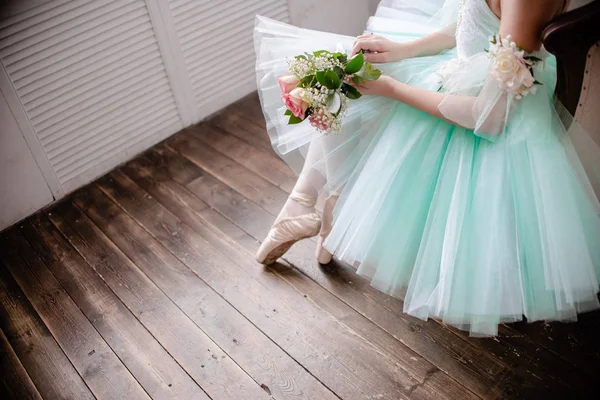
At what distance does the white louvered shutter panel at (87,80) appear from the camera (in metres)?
2.13

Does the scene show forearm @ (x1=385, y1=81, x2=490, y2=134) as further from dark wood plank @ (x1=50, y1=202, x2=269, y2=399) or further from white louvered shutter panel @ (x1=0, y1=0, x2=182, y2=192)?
white louvered shutter panel @ (x1=0, y1=0, x2=182, y2=192)

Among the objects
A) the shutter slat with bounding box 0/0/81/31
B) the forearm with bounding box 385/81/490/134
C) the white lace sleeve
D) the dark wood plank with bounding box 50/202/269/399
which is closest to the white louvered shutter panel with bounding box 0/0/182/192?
the shutter slat with bounding box 0/0/81/31

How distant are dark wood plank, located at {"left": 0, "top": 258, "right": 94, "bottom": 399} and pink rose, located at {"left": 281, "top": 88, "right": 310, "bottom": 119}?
1048 mm

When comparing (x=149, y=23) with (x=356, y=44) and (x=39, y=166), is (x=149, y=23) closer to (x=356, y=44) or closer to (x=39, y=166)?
(x=39, y=166)

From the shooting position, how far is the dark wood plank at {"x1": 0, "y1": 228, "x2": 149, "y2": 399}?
5.37 feet

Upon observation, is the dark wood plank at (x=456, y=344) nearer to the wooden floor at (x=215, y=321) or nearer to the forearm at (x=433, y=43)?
the wooden floor at (x=215, y=321)

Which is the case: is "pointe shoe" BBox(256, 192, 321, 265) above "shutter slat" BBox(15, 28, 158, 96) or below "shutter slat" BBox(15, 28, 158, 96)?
below

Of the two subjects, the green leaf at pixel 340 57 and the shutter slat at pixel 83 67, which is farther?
the shutter slat at pixel 83 67

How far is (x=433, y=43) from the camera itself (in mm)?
1604

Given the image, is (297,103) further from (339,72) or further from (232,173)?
(232,173)

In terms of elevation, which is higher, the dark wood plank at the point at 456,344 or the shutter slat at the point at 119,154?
the shutter slat at the point at 119,154

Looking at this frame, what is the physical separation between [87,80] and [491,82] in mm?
1753

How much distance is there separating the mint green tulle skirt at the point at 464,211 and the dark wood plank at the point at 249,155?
76cm

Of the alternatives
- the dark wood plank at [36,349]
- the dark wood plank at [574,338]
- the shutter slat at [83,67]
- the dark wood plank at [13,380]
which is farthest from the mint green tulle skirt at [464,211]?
the shutter slat at [83,67]
